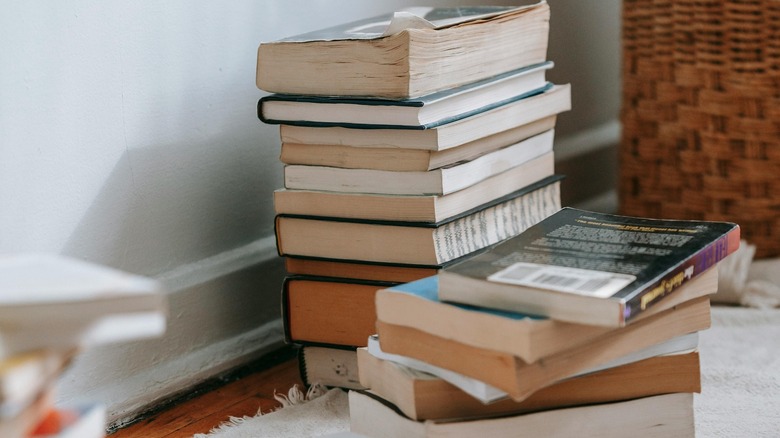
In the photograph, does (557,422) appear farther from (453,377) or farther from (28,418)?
(28,418)

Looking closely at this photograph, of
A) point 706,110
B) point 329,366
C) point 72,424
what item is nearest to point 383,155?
point 329,366

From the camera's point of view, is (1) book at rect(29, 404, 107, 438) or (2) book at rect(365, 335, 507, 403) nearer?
(1) book at rect(29, 404, 107, 438)

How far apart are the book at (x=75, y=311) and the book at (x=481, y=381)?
10.8 inches

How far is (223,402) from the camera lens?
3.57 feet

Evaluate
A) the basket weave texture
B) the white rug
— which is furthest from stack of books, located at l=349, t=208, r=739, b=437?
the basket weave texture

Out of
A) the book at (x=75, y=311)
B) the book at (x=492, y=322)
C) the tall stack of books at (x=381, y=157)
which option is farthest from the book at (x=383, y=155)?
the book at (x=75, y=311)

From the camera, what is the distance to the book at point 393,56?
96 centimetres

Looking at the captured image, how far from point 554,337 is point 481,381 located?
68 mm

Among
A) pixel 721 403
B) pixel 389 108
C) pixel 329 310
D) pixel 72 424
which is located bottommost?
pixel 721 403

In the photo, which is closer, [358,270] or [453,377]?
[453,377]

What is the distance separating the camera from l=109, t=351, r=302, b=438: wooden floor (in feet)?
3.34

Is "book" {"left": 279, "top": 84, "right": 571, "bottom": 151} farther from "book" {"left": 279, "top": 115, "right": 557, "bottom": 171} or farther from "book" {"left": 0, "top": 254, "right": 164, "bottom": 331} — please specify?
"book" {"left": 0, "top": 254, "right": 164, "bottom": 331}

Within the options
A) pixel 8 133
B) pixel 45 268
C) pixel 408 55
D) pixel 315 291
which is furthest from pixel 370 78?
pixel 45 268

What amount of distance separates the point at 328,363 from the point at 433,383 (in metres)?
0.33
